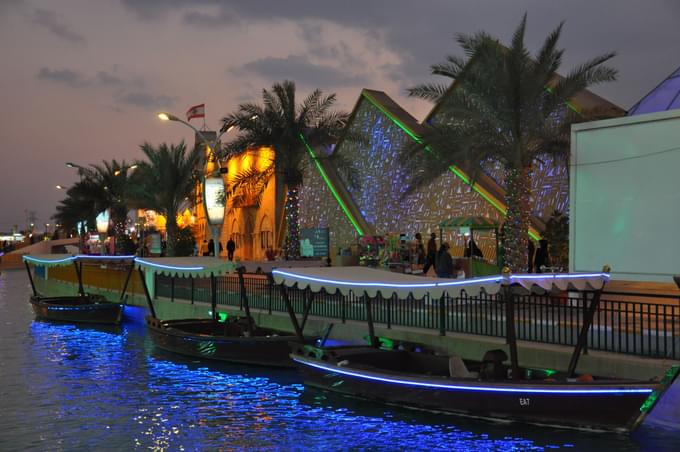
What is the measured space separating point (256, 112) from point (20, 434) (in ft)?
72.4

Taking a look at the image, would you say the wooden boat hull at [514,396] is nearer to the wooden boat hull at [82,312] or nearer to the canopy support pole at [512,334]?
the canopy support pole at [512,334]

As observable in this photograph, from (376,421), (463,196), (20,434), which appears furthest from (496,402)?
(463,196)

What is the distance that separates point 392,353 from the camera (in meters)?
14.7

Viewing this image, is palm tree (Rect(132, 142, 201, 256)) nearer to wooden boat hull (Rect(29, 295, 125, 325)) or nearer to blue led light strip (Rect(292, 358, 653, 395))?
wooden boat hull (Rect(29, 295, 125, 325))

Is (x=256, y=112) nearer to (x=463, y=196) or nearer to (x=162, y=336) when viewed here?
(x=463, y=196)

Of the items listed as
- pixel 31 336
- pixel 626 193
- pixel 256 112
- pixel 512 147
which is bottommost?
pixel 31 336

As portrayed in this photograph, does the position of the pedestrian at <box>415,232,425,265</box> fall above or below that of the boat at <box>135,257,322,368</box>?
above

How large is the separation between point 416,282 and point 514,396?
2700 mm

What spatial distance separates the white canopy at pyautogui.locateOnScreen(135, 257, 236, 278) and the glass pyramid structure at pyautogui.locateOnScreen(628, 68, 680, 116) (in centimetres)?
1428

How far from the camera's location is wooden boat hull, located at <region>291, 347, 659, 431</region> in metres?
10.4

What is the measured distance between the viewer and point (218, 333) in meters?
20.5

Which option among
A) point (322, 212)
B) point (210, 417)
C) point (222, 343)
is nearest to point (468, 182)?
point (322, 212)

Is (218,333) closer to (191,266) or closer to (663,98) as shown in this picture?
(191,266)

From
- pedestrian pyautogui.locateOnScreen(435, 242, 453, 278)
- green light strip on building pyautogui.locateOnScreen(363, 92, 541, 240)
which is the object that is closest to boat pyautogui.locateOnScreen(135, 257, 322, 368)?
pedestrian pyautogui.locateOnScreen(435, 242, 453, 278)
